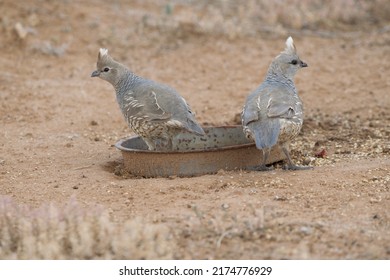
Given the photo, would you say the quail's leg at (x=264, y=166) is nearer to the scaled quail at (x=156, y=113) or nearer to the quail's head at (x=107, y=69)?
the scaled quail at (x=156, y=113)

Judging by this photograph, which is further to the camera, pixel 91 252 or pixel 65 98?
pixel 65 98

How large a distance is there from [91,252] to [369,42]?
28.3 feet

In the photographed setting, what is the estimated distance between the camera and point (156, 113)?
24.4 feet

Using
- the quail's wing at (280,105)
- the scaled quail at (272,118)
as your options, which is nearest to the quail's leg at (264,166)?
the scaled quail at (272,118)

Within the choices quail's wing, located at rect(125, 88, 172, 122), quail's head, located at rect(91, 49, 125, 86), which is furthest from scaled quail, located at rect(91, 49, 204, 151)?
quail's head, located at rect(91, 49, 125, 86)

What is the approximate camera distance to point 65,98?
10.2 meters

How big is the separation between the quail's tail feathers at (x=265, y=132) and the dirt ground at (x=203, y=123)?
1.11ft

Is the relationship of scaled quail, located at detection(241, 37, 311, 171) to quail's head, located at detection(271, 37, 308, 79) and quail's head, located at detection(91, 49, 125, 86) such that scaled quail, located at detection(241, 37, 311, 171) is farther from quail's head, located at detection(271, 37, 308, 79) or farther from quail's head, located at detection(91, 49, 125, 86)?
quail's head, located at detection(91, 49, 125, 86)

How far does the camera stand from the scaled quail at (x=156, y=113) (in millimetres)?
7379

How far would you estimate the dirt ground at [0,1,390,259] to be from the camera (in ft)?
18.3

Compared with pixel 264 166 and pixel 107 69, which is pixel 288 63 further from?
pixel 107 69

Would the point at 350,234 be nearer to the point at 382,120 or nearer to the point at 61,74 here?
the point at 382,120
